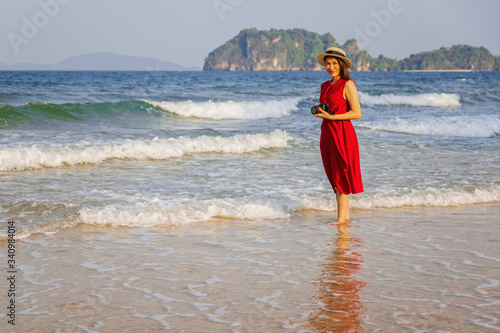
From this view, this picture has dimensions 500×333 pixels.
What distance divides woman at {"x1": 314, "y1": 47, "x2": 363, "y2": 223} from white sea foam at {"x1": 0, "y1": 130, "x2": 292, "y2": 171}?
5.25m

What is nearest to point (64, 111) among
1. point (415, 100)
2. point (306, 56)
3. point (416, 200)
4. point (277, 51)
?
point (416, 200)

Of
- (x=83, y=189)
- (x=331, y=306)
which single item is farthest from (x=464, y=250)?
(x=83, y=189)

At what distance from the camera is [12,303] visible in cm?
332

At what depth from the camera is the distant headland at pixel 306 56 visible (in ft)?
529

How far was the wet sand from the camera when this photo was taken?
3096 mm

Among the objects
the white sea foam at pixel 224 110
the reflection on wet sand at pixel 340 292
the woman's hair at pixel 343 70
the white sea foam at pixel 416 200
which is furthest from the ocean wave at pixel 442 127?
the reflection on wet sand at pixel 340 292

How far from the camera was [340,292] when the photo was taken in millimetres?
3574

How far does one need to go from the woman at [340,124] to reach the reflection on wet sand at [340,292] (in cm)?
76

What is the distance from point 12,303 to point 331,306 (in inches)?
82.4

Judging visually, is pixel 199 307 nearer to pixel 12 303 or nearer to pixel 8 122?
pixel 12 303

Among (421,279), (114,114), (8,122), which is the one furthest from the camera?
(114,114)

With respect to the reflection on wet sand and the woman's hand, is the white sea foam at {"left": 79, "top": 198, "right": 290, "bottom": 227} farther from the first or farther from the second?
the woman's hand

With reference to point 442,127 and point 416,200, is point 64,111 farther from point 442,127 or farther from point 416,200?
point 416,200

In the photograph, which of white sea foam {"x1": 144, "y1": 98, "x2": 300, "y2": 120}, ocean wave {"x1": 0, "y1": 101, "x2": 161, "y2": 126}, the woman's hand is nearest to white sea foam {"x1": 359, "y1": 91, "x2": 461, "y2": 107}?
white sea foam {"x1": 144, "y1": 98, "x2": 300, "y2": 120}
